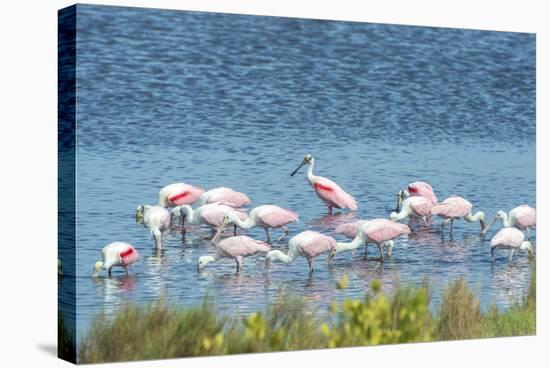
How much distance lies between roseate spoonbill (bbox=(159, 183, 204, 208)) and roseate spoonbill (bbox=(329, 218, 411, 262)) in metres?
1.32

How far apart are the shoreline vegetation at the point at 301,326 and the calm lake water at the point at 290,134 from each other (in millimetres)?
109

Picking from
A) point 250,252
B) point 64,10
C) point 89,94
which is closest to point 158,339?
point 250,252

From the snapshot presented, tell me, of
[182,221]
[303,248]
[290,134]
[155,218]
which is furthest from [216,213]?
[290,134]

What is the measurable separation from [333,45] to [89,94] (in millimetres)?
2283

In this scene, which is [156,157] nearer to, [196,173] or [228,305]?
[196,173]

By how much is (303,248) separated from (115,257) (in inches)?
65.8

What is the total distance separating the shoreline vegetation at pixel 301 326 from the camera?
10.7 meters

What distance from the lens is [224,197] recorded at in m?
11.4

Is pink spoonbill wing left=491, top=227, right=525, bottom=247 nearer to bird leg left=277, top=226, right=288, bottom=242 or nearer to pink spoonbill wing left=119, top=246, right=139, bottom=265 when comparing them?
bird leg left=277, top=226, right=288, bottom=242

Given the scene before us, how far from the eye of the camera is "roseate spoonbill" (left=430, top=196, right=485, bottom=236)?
12.3m

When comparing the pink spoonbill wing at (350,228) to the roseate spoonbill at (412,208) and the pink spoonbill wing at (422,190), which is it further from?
the pink spoonbill wing at (422,190)

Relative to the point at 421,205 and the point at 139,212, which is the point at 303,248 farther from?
the point at 139,212

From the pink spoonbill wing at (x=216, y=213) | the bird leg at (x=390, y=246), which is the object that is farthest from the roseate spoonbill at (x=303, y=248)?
the bird leg at (x=390, y=246)

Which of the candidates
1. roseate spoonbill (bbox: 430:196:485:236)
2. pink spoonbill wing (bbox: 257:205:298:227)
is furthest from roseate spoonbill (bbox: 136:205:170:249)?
roseate spoonbill (bbox: 430:196:485:236)
